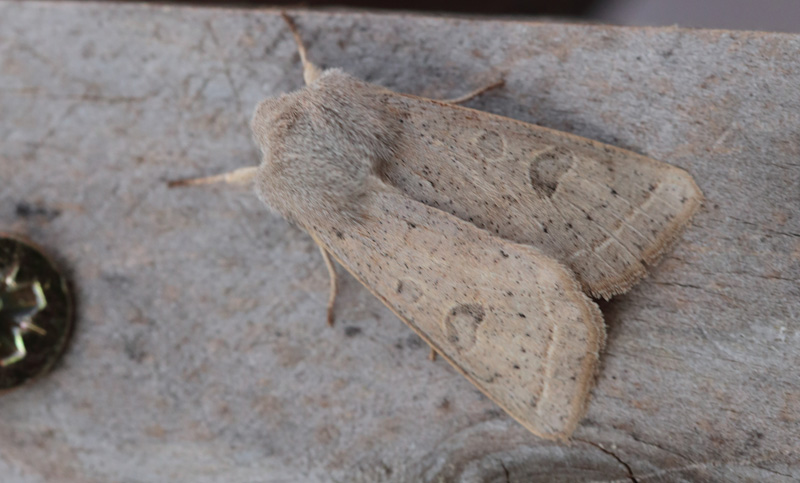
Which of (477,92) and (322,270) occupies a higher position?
(477,92)

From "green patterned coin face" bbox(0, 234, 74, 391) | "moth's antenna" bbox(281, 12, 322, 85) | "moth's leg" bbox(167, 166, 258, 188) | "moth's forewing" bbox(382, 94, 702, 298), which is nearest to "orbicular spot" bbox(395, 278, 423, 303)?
Result: "moth's forewing" bbox(382, 94, 702, 298)

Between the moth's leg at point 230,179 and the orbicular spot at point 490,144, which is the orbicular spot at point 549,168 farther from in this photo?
the moth's leg at point 230,179

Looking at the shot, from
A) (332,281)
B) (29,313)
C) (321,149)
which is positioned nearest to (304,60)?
(321,149)

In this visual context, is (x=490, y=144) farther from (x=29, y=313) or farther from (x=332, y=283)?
(x=29, y=313)

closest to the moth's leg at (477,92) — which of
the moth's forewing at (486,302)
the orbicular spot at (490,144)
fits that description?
the orbicular spot at (490,144)

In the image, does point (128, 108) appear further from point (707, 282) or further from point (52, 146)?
point (707, 282)

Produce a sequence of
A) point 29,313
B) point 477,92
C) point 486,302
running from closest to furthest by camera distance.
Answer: point 486,302
point 477,92
point 29,313

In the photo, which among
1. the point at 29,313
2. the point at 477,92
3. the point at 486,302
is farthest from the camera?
the point at 29,313

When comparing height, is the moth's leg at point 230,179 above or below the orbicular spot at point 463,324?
above
